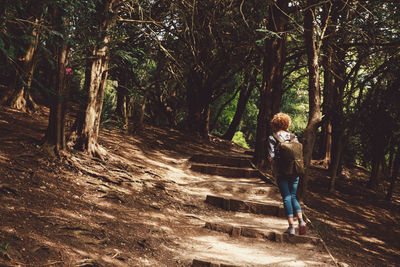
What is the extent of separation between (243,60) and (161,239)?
1160cm

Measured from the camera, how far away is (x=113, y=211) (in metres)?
5.26

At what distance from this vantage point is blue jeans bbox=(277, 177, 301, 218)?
5359 mm

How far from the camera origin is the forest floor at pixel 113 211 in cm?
369

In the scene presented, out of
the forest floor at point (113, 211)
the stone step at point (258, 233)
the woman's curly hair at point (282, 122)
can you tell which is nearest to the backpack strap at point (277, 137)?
the woman's curly hair at point (282, 122)

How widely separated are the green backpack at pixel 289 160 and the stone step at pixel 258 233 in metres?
1.01

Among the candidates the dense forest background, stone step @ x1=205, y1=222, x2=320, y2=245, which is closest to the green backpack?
stone step @ x1=205, y1=222, x2=320, y2=245

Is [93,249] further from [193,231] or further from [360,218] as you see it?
[360,218]

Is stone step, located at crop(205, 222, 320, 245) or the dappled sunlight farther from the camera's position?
the dappled sunlight

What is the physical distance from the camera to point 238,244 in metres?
5.30

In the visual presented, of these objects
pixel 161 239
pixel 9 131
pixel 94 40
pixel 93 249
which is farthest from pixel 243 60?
pixel 93 249

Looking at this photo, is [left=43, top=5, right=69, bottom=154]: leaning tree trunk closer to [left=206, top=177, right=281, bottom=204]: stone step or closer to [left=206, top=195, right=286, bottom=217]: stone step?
[left=206, top=195, right=286, bottom=217]: stone step

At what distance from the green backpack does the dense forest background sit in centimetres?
246

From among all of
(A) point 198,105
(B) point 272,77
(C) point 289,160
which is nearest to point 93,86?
(C) point 289,160

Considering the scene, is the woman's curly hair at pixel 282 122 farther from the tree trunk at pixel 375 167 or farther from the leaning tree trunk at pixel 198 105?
the leaning tree trunk at pixel 198 105
